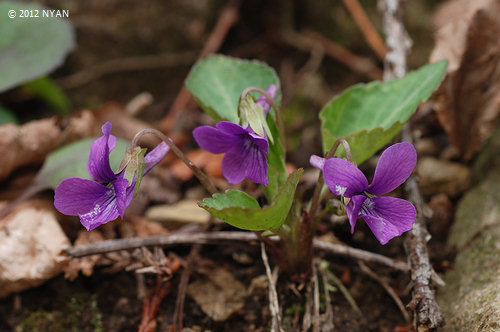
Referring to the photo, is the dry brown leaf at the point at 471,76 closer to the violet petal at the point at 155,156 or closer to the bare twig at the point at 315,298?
the bare twig at the point at 315,298

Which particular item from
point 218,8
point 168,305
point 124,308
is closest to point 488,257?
point 168,305

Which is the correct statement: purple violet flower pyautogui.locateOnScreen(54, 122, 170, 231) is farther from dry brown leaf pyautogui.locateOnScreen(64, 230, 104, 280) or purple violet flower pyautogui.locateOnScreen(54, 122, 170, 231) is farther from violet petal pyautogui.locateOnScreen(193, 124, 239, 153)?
dry brown leaf pyautogui.locateOnScreen(64, 230, 104, 280)

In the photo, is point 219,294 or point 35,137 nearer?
point 219,294

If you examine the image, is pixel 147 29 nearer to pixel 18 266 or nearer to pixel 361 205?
pixel 18 266

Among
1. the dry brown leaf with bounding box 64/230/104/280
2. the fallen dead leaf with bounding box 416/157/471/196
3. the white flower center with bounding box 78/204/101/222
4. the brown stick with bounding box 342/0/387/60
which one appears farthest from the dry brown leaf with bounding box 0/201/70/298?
the brown stick with bounding box 342/0/387/60

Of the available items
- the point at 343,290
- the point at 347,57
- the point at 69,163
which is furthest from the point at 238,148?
the point at 347,57

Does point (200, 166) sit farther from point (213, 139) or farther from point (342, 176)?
point (342, 176)
